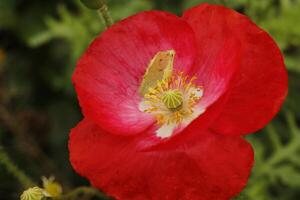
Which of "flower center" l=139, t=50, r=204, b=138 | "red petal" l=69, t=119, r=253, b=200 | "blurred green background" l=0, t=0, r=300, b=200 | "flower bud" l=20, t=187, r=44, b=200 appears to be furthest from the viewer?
"blurred green background" l=0, t=0, r=300, b=200

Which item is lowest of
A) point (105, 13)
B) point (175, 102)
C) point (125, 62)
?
point (175, 102)

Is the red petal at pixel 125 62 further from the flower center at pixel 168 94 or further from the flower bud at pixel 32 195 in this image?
the flower bud at pixel 32 195

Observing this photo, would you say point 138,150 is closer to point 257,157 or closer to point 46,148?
point 257,157

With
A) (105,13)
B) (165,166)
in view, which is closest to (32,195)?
(165,166)

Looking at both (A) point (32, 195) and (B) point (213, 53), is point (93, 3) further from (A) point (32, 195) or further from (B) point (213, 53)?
(A) point (32, 195)

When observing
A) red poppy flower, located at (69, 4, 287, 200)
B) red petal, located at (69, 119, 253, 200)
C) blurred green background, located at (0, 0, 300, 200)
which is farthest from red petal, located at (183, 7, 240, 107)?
blurred green background, located at (0, 0, 300, 200)

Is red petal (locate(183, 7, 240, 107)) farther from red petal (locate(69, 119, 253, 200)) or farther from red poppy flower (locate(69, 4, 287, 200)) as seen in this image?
red petal (locate(69, 119, 253, 200))

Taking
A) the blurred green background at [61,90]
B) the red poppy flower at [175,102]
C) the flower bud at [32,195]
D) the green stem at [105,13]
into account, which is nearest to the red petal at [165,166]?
the red poppy flower at [175,102]
